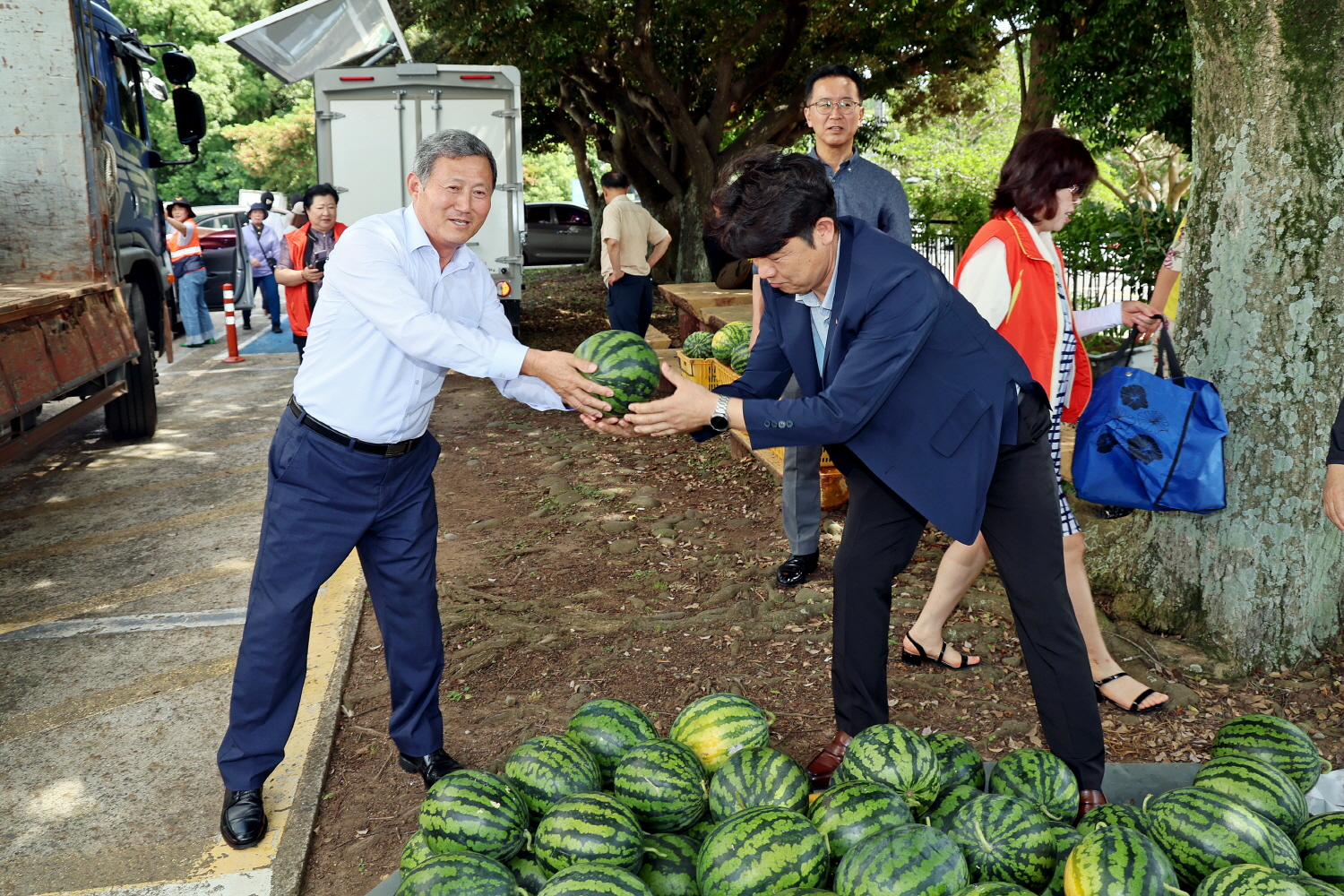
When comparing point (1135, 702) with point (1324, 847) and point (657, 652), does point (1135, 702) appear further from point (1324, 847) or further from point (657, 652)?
point (657, 652)

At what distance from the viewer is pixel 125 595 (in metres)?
5.43

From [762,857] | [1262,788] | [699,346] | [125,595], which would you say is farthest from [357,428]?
[699,346]

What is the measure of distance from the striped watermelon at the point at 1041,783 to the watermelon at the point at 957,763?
0.14ft

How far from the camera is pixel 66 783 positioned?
3609 mm

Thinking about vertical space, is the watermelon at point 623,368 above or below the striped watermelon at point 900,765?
above

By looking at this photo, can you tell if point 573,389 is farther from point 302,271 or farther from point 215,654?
point 302,271

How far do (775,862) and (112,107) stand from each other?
8366 millimetres

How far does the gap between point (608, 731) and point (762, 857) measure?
770mm

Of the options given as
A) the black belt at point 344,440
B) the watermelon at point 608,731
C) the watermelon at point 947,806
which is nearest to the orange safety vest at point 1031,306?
the watermelon at point 947,806

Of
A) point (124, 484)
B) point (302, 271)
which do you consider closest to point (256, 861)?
point (124, 484)

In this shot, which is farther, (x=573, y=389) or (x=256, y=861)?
(x=573, y=389)

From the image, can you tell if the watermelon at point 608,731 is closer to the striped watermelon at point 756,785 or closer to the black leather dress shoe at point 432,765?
the striped watermelon at point 756,785

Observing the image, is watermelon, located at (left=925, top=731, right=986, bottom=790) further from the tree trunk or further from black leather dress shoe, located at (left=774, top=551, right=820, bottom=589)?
black leather dress shoe, located at (left=774, top=551, right=820, bottom=589)

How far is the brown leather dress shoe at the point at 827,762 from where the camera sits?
3.27 meters
